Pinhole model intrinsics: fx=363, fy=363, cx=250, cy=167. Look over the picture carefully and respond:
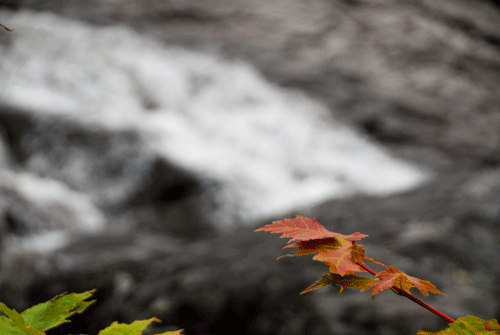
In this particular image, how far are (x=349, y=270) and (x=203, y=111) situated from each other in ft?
19.2

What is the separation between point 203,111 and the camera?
243 inches

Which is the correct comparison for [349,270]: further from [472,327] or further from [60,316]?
[60,316]

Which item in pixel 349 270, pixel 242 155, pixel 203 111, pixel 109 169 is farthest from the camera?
pixel 203 111

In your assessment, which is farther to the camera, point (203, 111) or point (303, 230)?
point (203, 111)

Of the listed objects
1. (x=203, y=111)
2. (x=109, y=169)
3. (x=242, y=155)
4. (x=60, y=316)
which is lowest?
(x=242, y=155)

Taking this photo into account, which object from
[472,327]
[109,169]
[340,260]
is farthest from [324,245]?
[109,169]

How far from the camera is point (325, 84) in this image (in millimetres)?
6523

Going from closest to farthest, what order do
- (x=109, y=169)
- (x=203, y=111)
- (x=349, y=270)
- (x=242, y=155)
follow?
(x=349, y=270) → (x=109, y=169) → (x=242, y=155) → (x=203, y=111)

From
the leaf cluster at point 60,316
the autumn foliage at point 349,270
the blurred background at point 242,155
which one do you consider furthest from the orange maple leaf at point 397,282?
the blurred background at point 242,155

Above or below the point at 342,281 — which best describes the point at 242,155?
below

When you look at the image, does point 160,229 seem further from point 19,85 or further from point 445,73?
point 445,73

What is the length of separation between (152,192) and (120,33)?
12.0 ft

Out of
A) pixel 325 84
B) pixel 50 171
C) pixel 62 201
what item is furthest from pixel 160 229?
pixel 325 84

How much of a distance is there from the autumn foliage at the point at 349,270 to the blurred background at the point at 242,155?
109 centimetres
